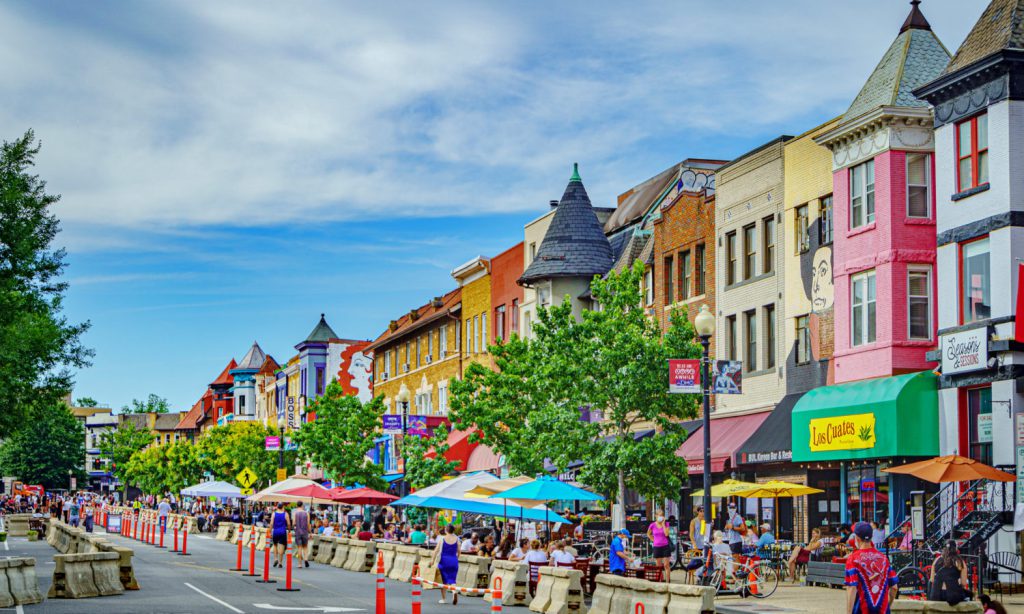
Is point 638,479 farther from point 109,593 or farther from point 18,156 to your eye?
point 18,156

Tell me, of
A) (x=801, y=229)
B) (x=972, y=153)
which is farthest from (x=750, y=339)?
(x=972, y=153)

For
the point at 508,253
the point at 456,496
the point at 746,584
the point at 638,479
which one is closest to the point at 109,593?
the point at 456,496

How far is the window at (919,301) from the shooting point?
33656 mm

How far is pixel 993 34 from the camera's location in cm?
3078

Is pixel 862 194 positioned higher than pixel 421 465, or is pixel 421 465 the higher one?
pixel 862 194

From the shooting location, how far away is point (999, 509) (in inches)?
1145

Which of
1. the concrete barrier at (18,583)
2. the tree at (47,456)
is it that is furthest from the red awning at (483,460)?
the tree at (47,456)

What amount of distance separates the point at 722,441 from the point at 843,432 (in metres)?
6.97

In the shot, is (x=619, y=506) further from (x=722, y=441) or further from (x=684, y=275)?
(x=684, y=275)

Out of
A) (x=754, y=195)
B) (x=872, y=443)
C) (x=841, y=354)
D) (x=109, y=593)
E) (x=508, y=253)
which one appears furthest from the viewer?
(x=508, y=253)

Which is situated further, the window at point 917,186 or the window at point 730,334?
the window at point 730,334

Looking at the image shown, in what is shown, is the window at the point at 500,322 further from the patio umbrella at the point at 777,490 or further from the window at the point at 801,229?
the patio umbrella at the point at 777,490

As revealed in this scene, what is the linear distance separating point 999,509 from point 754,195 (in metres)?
14.6

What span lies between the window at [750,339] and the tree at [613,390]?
2656 mm
